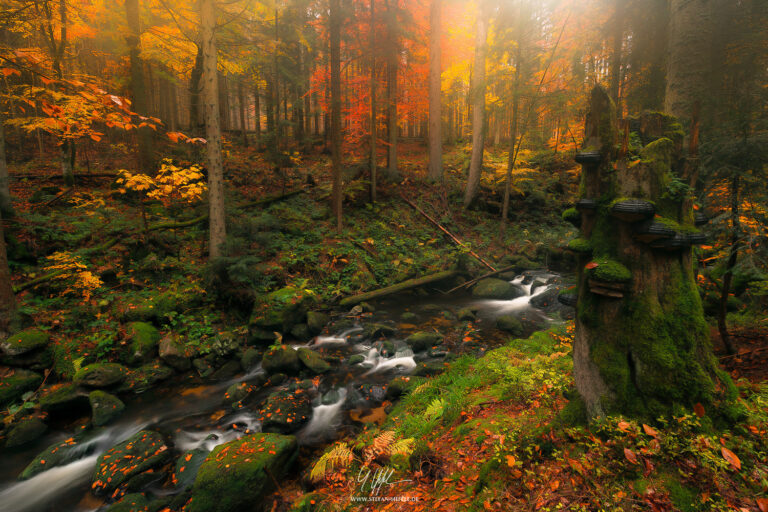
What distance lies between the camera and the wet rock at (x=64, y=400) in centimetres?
582

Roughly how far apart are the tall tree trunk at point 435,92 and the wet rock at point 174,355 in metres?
14.7

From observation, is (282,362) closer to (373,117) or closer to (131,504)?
(131,504)

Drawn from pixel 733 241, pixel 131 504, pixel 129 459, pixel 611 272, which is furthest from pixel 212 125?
pixel 733 241

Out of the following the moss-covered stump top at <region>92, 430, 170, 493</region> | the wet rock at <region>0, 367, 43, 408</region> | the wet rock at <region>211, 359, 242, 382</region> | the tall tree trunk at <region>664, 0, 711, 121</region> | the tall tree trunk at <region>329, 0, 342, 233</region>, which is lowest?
the moss-covered stump top at <region>92, 430, 170, 493</region>

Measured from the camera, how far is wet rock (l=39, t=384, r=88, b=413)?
5.82 metres

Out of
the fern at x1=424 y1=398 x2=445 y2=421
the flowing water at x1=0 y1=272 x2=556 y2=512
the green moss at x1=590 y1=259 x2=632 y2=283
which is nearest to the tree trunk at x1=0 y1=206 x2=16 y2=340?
the flowing water at x1=0 y1=272 x2=556 y2=512

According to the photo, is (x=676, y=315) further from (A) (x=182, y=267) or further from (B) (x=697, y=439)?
(A) (x=182, y=267)

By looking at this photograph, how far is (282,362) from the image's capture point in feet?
24.5

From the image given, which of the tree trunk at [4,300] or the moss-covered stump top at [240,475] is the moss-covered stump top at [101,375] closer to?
the tree trunk at [4,300]

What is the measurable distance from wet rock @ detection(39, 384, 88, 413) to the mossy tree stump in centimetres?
872

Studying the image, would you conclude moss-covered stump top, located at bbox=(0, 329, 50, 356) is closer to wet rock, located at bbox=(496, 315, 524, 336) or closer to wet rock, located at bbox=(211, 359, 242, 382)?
wet rock, located at bbox=(211, 359, 242, 382)

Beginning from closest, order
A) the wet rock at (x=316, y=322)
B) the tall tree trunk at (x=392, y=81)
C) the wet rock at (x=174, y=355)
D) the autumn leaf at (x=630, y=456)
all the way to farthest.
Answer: the autumn leaf at (x=630, y=456)
the wet rock at (x=174, y=355)
the wet rock at (x=316, y=322)
the tall tree trunk at (x=392, y=81)

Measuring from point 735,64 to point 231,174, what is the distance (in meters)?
16.9

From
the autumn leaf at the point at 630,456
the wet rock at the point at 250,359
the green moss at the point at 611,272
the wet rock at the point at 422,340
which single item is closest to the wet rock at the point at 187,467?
the wet rock at the point at 250,359
